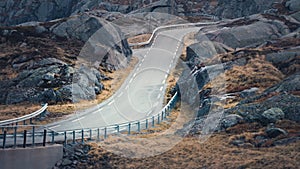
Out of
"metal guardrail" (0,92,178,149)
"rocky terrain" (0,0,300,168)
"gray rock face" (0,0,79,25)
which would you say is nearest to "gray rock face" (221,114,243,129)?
"rocky terrain" (0,0,300,168)

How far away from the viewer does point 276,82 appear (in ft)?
116

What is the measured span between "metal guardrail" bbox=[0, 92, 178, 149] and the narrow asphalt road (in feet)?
6.26

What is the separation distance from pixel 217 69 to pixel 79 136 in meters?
18.2

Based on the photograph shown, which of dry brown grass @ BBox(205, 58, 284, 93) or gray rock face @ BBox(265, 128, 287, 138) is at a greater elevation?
dry brown grass @ BBox(205, 58, 284, 93)

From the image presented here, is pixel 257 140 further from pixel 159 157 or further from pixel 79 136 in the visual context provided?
pixel 79 136

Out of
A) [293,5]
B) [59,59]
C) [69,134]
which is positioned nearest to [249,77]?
[69,134]

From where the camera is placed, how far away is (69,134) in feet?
84.9

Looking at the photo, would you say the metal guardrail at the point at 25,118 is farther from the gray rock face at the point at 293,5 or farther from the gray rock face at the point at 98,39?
the gray rock face at the point at 293,5

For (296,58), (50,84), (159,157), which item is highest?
(296,58)

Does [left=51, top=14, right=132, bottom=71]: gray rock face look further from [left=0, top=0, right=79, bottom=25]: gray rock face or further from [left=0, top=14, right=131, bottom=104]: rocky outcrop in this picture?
[left=0, top=0, right=79, bottom=25]: gray rock face

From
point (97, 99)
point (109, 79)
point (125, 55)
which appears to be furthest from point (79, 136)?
point (125, 55)

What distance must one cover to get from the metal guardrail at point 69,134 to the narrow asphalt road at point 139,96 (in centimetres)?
191

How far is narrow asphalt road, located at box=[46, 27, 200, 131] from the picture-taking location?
3175cm

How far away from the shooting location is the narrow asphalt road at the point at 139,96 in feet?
104
